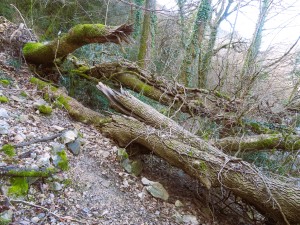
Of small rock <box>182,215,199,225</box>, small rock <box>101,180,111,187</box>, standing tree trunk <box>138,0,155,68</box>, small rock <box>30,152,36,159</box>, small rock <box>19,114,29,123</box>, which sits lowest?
small rock <box>182,215,199,225</box>

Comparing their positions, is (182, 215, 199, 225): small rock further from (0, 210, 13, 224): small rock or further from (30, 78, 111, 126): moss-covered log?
(30, 78, 111, 126): moss-covered log

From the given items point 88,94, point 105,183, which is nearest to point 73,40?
point 88,94

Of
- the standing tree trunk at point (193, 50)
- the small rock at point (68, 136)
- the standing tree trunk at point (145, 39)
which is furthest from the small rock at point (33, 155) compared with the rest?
the standing tree trunk at point (193, 50)

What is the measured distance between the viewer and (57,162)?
286cm

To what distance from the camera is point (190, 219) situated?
3.04m

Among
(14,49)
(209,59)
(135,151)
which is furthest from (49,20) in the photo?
(135,151)

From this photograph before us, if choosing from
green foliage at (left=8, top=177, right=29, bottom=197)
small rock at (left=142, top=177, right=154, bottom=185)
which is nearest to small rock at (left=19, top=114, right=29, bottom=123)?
green foliage at (left=8, top=177, right=29, bottom=197)

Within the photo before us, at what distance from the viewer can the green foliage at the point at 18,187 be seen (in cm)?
223

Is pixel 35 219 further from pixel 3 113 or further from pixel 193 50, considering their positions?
pixel 193 50

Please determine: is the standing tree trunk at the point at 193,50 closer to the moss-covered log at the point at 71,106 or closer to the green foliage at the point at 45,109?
the moss-covered log at the point at 71,106

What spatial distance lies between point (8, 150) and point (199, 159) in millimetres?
2197

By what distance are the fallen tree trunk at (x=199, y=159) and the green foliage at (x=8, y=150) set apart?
5.03 feet

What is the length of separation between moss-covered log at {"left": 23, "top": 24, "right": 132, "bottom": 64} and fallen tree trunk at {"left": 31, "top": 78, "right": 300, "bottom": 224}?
87cm

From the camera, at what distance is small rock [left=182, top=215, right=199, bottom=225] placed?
3.00 meters
